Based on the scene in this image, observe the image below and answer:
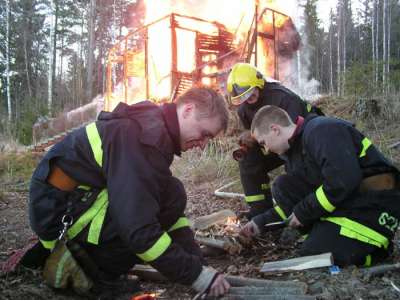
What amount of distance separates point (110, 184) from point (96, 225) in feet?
1.33

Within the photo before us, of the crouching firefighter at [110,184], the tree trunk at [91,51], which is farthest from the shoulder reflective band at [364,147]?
the tree trunk at [91,51]

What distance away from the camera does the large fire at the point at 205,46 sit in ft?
34.6

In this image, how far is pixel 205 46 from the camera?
11938 millimetres

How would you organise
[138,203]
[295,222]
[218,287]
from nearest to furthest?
1. [138,203]
2. [218,287]
3. [295,222]

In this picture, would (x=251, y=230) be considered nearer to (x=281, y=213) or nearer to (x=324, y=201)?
(x=281, y=213)

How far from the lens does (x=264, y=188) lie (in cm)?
462

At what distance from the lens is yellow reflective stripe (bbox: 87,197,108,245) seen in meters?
2.60

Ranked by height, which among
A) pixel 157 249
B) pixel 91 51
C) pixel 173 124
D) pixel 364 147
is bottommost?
pixel 157 249

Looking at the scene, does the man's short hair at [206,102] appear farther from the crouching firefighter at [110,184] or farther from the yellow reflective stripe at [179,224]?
the yellow reflective stripe at [179,224]

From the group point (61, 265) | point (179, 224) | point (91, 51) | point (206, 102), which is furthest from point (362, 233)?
point (91, 51)

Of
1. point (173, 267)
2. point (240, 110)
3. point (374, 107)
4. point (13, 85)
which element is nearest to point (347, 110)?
point (374, 107)

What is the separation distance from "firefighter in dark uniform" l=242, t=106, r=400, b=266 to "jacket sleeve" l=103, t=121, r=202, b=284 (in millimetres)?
1096

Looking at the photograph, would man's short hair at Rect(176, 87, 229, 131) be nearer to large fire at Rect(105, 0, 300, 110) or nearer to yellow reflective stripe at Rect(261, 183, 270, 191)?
yellow reflective stripe at Rect(261, 183, 270, 191)

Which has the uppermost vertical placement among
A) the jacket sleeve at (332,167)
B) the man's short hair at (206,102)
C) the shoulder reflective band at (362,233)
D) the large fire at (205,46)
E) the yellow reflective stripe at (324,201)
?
the large fire at (205,46)
